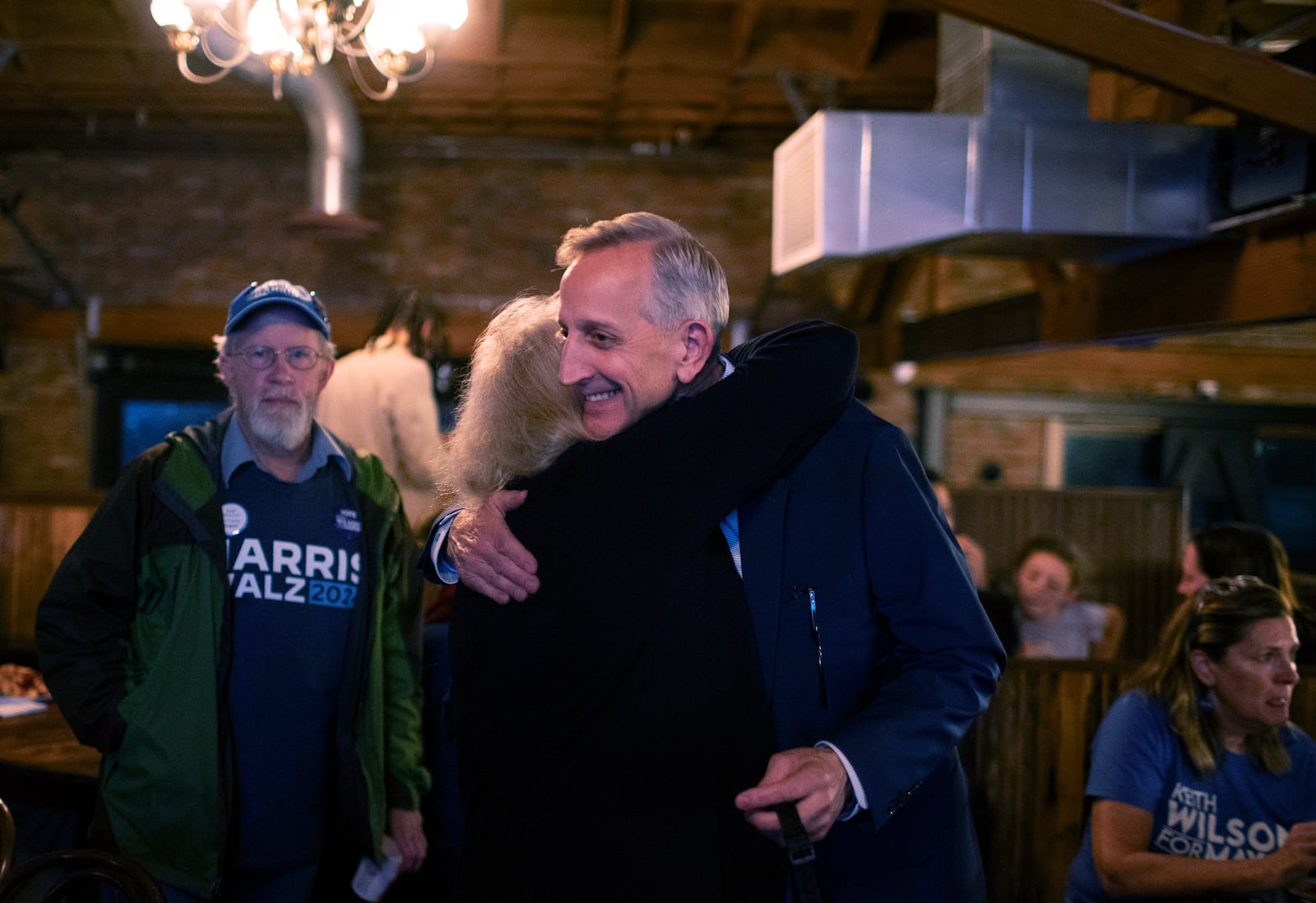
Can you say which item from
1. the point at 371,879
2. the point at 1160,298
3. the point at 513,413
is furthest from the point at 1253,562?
the point at 513,413

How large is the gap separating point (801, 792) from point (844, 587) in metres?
→ 0.26

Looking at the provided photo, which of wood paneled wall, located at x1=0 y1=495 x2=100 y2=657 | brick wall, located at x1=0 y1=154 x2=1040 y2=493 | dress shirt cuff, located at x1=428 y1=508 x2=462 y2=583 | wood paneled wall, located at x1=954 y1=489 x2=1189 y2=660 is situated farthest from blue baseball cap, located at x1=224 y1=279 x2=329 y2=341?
brick wall, located at x1=0 y1=154 x2=1040 y2=493

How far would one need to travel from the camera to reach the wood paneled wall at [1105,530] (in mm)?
5934

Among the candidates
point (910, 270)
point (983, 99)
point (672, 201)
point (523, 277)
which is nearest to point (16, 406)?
point (523, 277)

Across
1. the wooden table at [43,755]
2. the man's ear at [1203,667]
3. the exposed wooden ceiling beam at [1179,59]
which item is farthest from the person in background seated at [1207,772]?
the wooden table at [43,755]

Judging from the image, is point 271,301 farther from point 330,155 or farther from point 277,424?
point 330,155

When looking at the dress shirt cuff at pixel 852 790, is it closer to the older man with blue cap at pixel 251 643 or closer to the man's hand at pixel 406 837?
the older man with blue cap at pixel 251 643

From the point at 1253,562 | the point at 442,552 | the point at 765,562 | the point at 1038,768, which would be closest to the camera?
the point at 765,562

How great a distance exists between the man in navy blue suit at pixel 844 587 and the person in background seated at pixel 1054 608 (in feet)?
9.74

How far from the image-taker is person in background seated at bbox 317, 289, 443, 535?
3.81 meters

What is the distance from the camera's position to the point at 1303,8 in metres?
3.67

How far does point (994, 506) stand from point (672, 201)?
3.01m

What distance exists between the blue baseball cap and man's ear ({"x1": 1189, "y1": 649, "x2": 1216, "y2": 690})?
6.45 ft

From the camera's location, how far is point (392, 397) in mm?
3809
